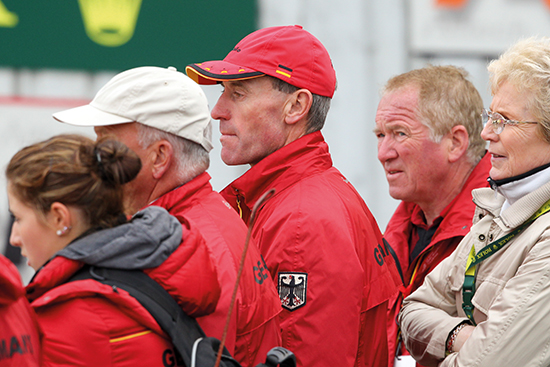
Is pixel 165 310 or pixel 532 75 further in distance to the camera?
pixel 532 75

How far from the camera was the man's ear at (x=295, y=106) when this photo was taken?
1968 millimetres

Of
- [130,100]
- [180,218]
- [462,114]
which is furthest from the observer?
[462,114]

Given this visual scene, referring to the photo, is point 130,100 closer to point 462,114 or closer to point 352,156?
point 462,114

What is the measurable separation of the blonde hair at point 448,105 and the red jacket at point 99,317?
5.04 feet

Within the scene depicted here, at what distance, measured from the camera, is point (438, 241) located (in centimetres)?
218

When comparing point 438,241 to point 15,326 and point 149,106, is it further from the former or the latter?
point 15,326

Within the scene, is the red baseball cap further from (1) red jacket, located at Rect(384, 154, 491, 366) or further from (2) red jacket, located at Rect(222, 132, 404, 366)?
(1) red jacket, located at Rect(384, 154, 491, 366)

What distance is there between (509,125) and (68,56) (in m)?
2.72

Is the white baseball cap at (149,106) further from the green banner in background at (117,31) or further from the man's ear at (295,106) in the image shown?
the green banner in background at (117,31)

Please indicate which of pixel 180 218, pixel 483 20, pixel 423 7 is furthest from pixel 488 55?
pixel 180 218

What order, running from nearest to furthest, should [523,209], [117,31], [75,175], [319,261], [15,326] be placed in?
[15,326], [75,175], [523,209], [319,261], [117,31]

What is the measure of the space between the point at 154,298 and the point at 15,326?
0.76ft

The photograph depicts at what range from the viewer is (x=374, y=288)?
185 cm

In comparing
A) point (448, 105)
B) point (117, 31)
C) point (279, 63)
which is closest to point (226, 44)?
point (117, 31)
